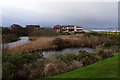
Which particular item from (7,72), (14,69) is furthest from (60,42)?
(7,72)

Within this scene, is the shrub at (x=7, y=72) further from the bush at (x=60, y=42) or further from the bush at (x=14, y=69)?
the bush at (x=60, y=42)

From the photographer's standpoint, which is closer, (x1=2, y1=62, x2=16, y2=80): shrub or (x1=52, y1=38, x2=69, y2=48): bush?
(x1=2, y1=62, x2=16, y2=80): shrub

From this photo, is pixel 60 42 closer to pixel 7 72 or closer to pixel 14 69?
pixel 14 69

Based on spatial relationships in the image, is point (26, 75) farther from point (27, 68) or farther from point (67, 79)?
point (67, 79)

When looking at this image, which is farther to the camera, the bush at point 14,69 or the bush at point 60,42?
the bush at point 60,42

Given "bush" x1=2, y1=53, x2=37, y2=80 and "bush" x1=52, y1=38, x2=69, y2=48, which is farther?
"bush" x1=52, y1=38, x2=69, y2=48

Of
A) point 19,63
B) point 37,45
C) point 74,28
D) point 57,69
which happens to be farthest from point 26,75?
point 74,28

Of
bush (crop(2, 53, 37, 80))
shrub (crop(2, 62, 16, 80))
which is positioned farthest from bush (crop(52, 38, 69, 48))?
shrub (crop(2, 62, 16, 80))

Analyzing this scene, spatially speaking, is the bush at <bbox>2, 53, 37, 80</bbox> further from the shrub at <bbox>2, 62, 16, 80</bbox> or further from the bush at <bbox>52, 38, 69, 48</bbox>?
the bush at <bbox>52, 38, 69, 48</bbox>

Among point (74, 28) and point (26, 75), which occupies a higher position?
point (74, 28)

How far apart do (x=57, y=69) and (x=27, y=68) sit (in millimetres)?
1373

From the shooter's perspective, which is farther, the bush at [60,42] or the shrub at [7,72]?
the bush at [60,42]

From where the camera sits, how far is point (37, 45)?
13398 millimetres

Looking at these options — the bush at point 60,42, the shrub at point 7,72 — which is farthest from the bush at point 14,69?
the bush at point 60,42
